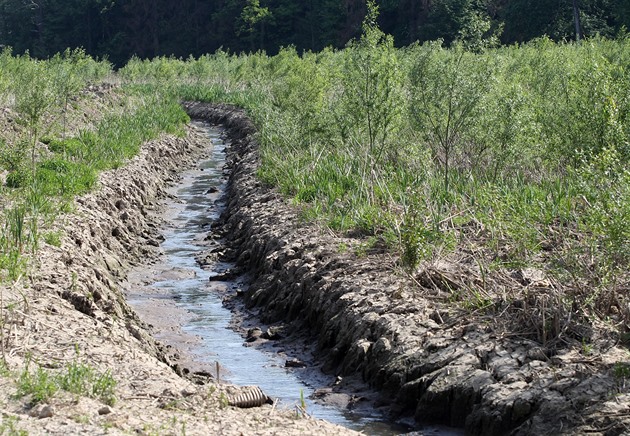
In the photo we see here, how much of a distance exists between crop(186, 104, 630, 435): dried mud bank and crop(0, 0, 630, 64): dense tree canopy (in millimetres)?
39023

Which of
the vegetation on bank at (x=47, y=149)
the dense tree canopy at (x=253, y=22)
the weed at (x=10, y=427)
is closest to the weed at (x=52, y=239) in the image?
the vegetation on bank at (x=47, y=149)

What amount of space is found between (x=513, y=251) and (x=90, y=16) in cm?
9161

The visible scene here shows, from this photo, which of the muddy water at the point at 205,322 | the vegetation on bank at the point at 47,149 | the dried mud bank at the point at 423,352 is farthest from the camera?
the vegetation on bank at the point at 47,149

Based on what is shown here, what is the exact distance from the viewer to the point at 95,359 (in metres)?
7.82

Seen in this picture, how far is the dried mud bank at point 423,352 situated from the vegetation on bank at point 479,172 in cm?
35

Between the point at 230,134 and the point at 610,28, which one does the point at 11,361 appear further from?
the point at 610,28

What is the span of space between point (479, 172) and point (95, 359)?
9.09 m

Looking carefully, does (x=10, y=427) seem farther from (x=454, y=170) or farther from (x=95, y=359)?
(x=454, y=170)

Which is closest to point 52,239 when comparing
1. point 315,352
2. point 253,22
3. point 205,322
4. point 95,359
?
point 205,322

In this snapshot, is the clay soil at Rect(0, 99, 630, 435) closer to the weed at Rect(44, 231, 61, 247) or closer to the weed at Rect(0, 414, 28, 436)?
the weed at Rect(0, 414, 28, 436)

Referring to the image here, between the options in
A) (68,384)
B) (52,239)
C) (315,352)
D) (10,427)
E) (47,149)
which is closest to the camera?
(10,427)

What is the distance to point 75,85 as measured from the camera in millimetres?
23953

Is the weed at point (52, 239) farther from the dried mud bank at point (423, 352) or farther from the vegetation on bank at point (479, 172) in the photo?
the vegetation on bank at point (479, 172)

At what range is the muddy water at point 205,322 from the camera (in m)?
8.80
